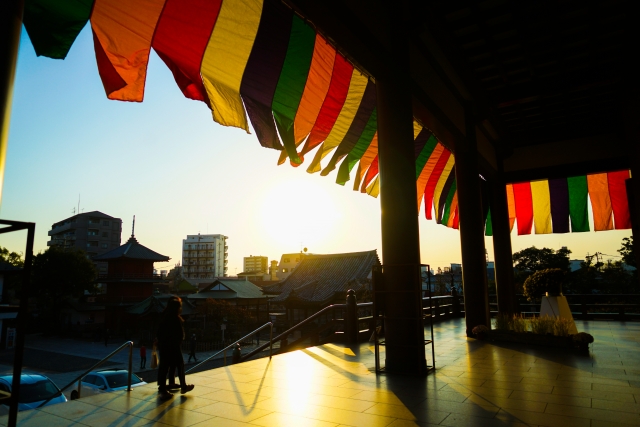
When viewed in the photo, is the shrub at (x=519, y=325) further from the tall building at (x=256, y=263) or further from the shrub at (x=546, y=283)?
the tall building at (x=256, y=263)

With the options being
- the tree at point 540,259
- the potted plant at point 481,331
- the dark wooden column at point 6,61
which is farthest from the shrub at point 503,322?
the tree at point 540,259

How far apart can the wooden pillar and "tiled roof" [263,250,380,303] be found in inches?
790

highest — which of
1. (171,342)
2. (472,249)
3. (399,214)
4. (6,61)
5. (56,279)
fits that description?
(6,61)

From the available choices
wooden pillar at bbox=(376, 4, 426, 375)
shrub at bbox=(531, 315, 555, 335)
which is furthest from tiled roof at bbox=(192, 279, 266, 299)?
wooden pillar at bbox=(376, 4, 426, 375)

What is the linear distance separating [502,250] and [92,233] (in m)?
67.1

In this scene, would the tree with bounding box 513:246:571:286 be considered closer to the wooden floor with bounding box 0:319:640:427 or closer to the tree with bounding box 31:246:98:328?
the wooden floor with bounding box 0:319:640:427

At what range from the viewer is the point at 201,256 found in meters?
99.4

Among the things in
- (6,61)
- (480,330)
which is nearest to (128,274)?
(480,330)

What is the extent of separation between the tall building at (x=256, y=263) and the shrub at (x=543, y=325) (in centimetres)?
11262

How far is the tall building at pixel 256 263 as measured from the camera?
404 ft

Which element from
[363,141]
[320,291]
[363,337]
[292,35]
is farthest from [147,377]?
[292,35]

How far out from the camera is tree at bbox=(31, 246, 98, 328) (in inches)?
1410

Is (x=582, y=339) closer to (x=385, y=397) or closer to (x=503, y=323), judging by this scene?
(x=503, y=323)

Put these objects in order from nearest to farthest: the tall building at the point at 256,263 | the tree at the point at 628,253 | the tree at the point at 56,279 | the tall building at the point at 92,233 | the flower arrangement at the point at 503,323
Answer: the flower arrangement at the point at 503,323 → the tree at the point at 628,253 → the tree at the point at 56,279 → the tall building at the point at 92,233 → the tall building at the point at 256,263
